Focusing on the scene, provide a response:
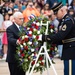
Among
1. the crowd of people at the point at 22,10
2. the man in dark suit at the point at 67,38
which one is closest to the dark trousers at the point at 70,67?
the man in dark suit at the point at 67,38

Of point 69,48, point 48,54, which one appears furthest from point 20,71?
point 69,48

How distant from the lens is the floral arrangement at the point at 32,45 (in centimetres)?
714

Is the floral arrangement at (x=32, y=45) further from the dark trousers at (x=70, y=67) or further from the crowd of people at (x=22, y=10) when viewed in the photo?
the crowd of people at (x=22, y=10)

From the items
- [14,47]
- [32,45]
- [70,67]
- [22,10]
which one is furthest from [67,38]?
[22,10]

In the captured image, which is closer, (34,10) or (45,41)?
(45,41)

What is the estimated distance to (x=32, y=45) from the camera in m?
7.20

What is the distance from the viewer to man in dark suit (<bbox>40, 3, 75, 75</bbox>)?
6.56m

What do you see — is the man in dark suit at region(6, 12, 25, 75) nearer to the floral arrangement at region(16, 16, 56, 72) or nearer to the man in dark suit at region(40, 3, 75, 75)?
the floral arrangement at region(16, 16, 56, 72)

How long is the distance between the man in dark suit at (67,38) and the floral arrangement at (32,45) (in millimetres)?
336

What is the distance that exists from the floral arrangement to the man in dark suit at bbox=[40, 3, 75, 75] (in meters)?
0.34

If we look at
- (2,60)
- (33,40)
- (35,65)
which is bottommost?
(2,60)

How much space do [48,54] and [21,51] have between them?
0.56m

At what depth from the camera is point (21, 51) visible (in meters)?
7.34

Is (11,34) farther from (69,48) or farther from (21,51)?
(69,48)
